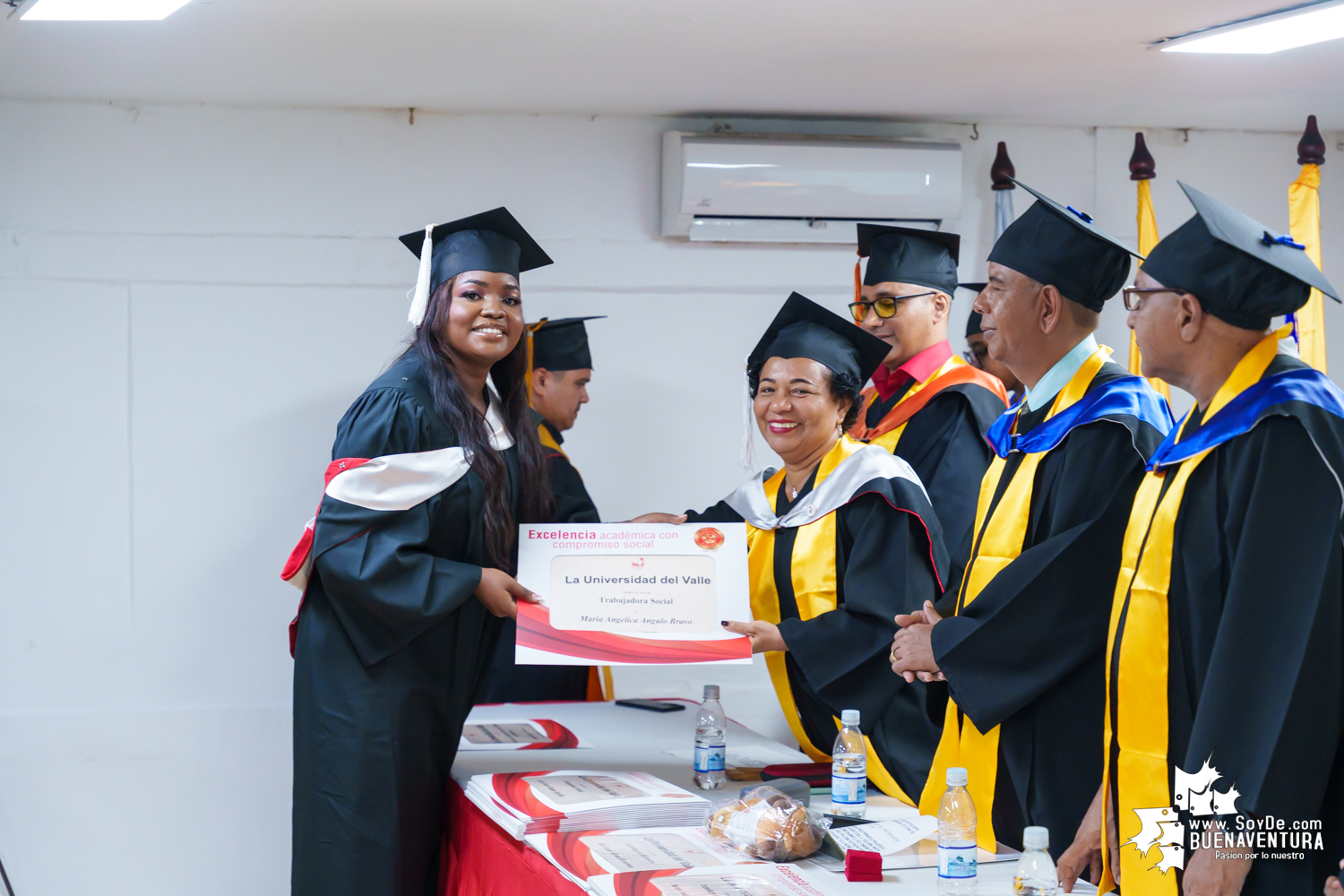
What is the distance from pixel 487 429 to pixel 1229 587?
1.68m

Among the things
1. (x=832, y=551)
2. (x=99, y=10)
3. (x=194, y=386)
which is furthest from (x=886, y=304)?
(x=194, y=386)

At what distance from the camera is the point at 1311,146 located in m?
4.68

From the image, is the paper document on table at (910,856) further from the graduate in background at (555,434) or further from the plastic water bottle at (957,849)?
the graduate in background at (555,434)

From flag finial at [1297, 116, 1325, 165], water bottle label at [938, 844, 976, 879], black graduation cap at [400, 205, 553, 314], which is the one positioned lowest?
water bottle label at [938, 844, 976, 879]

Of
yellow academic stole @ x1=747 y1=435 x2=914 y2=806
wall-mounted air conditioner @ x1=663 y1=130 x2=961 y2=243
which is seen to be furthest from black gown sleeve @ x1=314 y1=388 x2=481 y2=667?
wall-mounted air conditioner @ x1=663 y1=130 x2=961 y2=243

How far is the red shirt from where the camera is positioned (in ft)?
11.7

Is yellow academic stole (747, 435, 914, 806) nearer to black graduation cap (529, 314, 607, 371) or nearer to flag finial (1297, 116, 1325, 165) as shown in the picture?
black graduation cap (529, 314, 607, 371)

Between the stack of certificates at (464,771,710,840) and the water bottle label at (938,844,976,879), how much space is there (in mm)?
603

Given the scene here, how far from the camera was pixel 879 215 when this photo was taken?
4.68 m

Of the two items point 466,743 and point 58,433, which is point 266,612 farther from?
point 466,743

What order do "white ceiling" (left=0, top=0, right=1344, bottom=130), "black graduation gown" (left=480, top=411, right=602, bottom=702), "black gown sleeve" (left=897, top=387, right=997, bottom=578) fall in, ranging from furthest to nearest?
"black graduation gown" (left=480, top=411, right=602, bottom=702)
"white ceiling" (left=0, top=0, right=1344, bottom=130)
"black gown sleeve" (left=897, top=387, right=997, bottom=578)

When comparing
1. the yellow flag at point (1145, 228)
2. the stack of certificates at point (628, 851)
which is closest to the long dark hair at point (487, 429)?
the stack of certificates at point (628, 851)

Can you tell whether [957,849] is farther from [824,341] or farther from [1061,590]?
[824,341]

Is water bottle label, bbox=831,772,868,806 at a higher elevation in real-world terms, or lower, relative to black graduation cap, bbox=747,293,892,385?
lower
